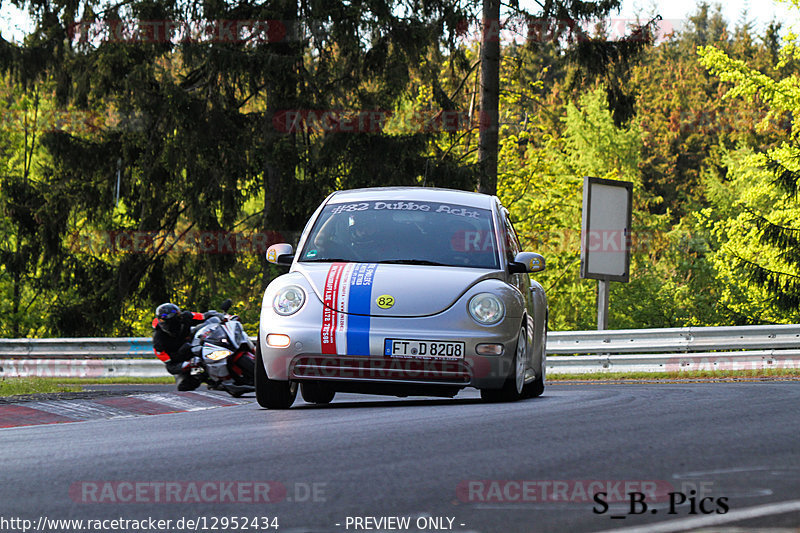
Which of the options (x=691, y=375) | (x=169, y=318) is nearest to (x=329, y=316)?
(x=169, y=318)

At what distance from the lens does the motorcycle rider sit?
1254 cm

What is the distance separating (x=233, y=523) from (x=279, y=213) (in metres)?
20.0

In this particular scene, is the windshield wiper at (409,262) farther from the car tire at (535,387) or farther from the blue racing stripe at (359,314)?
the car tire at (535,387)

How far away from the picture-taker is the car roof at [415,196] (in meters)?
9.89

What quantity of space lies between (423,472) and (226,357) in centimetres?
695

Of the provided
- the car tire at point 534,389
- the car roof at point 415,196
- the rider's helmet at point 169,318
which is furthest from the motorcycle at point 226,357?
the car tire at point 534,389

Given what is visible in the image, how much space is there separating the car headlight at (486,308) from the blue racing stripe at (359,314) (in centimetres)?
78

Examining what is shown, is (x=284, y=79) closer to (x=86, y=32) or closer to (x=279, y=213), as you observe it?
(x=279, y=213)

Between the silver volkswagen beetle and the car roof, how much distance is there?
17.5 inches

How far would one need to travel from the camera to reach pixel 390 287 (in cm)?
845

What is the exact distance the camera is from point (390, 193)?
10.0m

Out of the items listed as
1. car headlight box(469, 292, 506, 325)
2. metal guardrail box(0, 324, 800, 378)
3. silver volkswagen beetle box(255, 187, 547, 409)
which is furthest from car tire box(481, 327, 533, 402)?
metal guardrail box(0, 324, 800, 378)

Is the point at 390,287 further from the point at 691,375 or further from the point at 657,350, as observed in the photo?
the point at 657,350

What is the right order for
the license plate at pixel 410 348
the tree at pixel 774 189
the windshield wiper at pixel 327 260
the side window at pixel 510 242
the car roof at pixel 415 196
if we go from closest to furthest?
1. the license plate at pixel 410 348
2. the windshield wiper at pixel 327 260
3. the side window at pixel 510 242
4. the car roof at pixel 415 196
5. the tree at pixel 774 189
